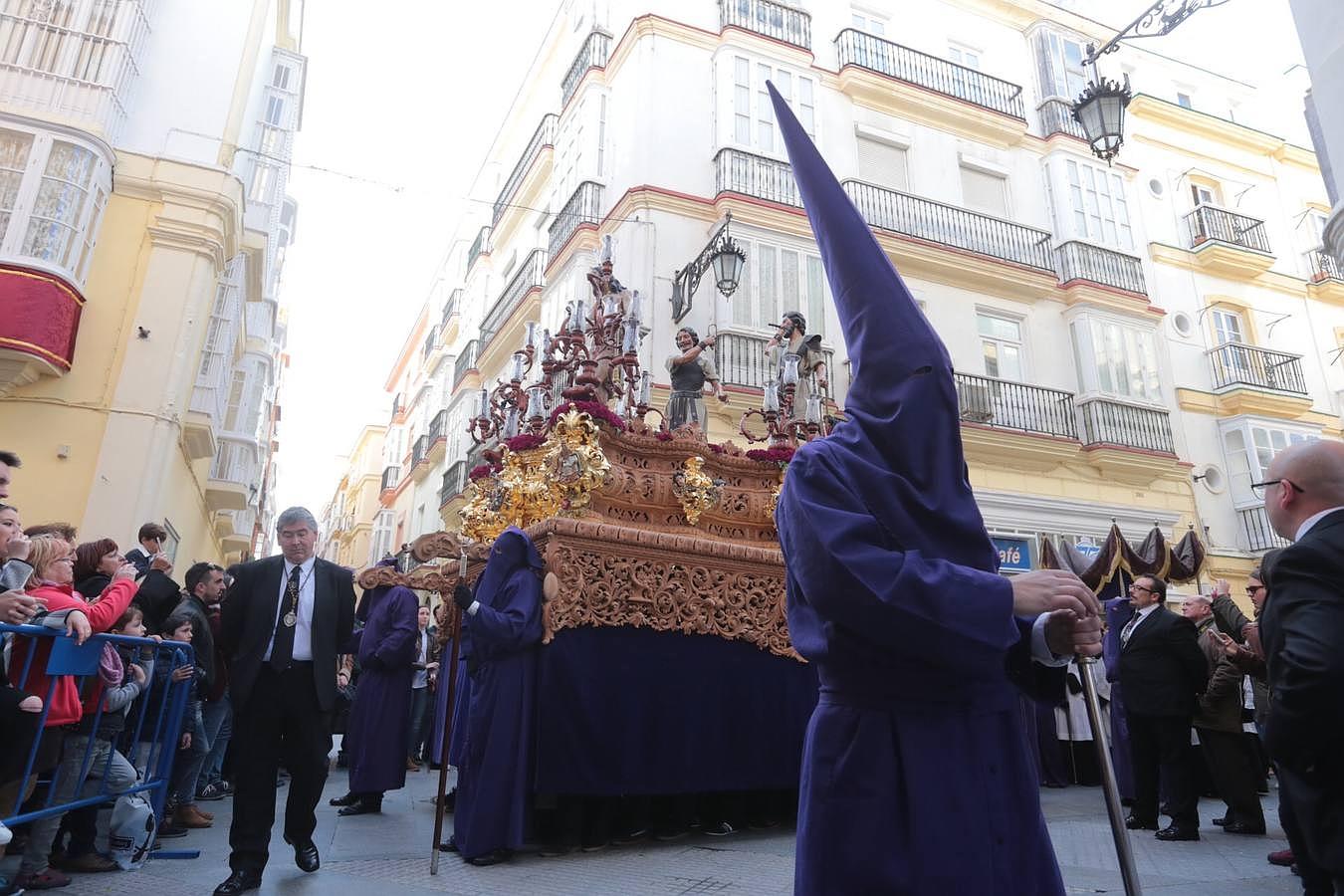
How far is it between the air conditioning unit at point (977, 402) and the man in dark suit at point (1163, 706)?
847 centimetres

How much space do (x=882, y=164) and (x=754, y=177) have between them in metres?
3.40

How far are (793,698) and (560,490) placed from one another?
2.23 meters

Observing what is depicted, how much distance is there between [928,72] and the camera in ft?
56.0

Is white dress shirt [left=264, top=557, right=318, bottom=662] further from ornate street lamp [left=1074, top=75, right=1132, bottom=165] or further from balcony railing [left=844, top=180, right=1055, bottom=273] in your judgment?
balcony railing [left=844, top=180, right=1055, bottom=273]

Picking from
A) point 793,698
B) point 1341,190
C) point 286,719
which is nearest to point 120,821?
point 286,719

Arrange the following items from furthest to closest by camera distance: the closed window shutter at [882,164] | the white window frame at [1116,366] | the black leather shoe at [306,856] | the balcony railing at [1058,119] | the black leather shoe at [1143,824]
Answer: the balcony railing at [1058,119], the closed window shutter at [882,164], the white window frame at [1116,366], the black leather shoe at [1143,824], the black leather shoe at [306,856]

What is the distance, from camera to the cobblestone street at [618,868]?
4.09 meters

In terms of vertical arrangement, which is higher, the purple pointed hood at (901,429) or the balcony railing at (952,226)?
the balcony railing at (952,226)

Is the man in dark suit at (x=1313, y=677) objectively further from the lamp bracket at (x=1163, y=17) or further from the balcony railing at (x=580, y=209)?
the balcony railing at (x=580, y=209)


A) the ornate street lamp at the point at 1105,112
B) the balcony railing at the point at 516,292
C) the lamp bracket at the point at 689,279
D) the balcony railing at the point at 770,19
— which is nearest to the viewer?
the ornate street lamp at the point at 1105,112

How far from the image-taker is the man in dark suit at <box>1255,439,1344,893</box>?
7.27ft

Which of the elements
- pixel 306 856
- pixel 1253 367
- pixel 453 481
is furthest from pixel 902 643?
pixel 1253 367

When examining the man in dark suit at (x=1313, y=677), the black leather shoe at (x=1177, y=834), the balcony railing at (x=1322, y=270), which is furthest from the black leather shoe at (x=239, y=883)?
the balcony railing at (x=1322, y=270)

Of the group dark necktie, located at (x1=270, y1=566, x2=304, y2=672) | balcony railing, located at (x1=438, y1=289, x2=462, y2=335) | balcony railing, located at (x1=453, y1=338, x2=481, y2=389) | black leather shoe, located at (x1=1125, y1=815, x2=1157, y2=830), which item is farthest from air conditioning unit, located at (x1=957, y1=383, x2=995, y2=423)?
balcony railing, located at (x1=438, y1=289, x2=462, y2=335)
